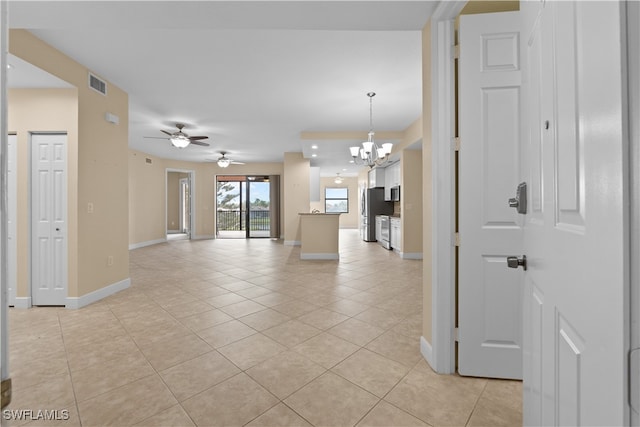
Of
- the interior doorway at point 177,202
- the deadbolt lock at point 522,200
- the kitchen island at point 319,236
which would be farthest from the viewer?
the interior doorway at point 177,202

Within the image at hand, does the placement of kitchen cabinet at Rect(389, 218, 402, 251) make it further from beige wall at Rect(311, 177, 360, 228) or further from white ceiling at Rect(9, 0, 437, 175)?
beige wall at Rect(311, 177, 360, 228)

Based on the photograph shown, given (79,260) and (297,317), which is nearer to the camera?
(297,317)

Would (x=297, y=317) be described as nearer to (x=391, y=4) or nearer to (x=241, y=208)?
(x=391, y=4)

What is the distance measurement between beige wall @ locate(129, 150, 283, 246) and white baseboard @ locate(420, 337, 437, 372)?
8.64 meters

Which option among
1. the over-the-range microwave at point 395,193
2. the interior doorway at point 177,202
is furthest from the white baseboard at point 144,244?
the over-the-range microwave at point 395,193

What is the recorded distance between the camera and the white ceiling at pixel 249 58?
200 centimetres

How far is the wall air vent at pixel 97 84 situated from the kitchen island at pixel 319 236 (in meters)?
4.02

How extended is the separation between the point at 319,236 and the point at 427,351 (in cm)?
441

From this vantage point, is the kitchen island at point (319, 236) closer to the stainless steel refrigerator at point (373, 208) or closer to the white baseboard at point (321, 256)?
the white baseboard at point (321, 256)

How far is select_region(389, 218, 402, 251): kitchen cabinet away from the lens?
7.01 meters

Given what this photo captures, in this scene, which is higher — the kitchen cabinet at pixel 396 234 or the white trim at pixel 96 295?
the kitchen cabinet at pixel 396 234

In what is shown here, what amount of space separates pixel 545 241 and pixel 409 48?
2965 millimetres

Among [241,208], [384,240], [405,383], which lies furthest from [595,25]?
[241,208]

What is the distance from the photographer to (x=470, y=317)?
1890mm
